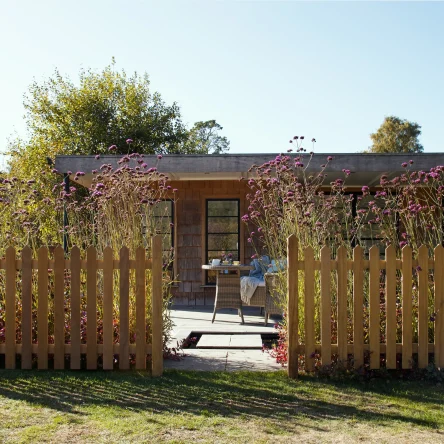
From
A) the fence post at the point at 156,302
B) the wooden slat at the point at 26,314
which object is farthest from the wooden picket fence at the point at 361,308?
the wooden slat at the point at 26,314

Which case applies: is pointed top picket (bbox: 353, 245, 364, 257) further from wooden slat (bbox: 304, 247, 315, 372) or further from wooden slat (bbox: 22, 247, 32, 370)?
wooden slat (bbox: 22, 247, 32, 370)

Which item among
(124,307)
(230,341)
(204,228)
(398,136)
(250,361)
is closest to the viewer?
(124,307)

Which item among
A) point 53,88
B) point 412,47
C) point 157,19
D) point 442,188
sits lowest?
point 442,188

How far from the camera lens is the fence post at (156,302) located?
465cm

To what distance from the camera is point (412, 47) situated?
10.3 metres

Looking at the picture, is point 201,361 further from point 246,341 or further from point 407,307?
point 407,307

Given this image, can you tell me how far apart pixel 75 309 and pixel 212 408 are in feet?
5.01

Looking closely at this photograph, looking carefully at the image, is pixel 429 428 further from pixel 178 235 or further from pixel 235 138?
pixel 235 138

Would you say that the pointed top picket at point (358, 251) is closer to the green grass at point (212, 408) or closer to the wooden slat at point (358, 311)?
the wooden slat at point (358, 311)

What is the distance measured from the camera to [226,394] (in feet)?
13.8

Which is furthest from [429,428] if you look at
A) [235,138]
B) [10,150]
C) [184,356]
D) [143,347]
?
[235,138]

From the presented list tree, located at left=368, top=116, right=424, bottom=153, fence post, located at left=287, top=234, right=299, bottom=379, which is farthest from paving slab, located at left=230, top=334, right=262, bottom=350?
tree, located at left=368, top=116, right=424, bottom=153

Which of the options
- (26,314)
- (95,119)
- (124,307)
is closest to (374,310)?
(124,307)

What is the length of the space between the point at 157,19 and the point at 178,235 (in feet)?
12.7
